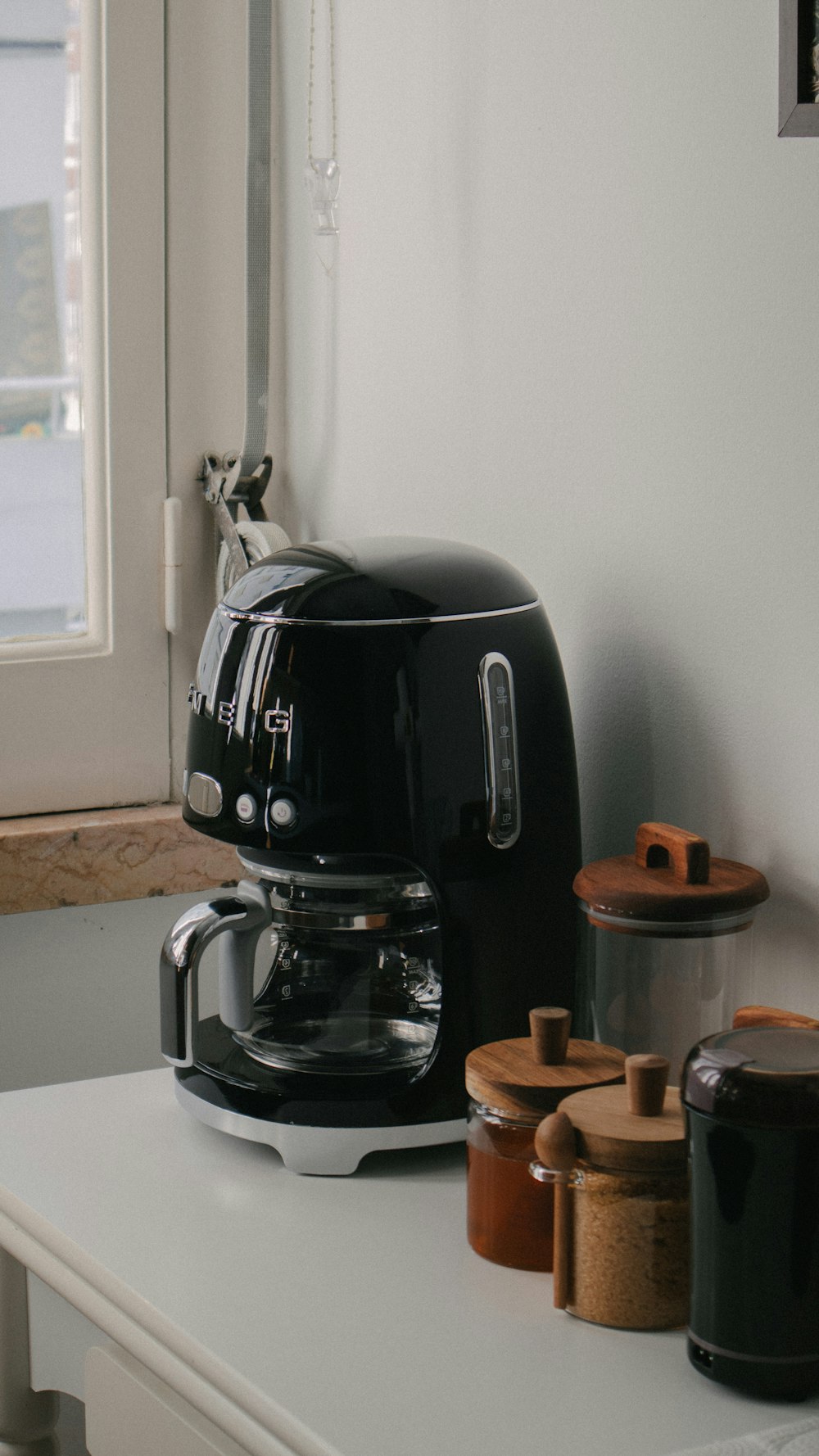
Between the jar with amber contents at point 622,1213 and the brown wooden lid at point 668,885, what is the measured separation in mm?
138

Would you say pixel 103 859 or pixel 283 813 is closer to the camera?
pixel 283 813

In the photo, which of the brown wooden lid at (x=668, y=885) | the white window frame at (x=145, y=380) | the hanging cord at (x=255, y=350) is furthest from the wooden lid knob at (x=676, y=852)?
the white window frame at (x=145, y=380)

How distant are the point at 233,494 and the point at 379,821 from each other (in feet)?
2.10

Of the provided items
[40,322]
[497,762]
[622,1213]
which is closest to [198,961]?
[497,762]

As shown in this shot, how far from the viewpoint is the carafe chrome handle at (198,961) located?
0.96m

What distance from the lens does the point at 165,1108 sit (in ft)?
3.48

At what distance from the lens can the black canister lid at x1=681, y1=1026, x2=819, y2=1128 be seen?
681 millimetres

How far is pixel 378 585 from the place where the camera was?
3.15ft

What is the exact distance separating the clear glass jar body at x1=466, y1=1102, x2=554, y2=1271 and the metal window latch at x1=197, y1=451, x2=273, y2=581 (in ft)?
2.48

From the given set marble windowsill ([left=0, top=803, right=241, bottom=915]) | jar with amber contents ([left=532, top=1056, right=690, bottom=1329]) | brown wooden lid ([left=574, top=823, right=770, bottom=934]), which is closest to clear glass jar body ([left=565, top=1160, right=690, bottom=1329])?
jar with amber contents ([left=532, top=1056, right=690, bottom=1329])

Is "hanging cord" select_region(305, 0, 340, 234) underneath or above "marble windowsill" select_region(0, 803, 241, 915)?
above

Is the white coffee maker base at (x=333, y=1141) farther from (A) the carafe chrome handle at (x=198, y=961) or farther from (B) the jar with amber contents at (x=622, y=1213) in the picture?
(B) the jar with amber contents at (x=622, y=1213)

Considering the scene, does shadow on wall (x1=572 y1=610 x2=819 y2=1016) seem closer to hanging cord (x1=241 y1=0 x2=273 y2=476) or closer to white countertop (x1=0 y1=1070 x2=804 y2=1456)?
white countertop (x1=0 y1=1070 x2=804 y2=1456)

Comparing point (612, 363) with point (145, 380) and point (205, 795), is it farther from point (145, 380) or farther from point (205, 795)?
point (145, 380)
